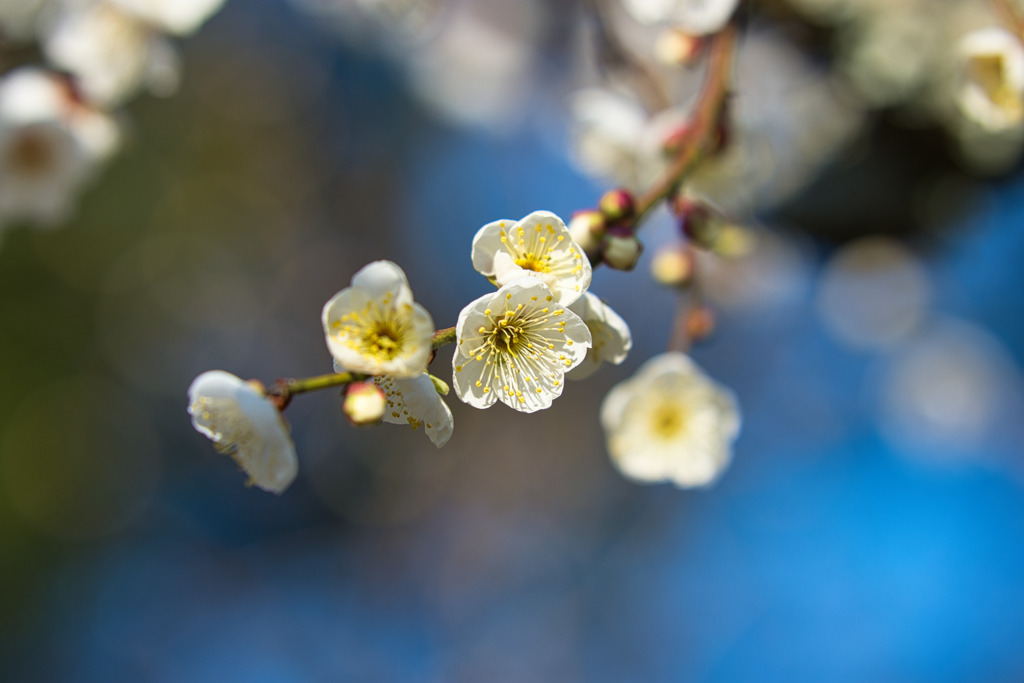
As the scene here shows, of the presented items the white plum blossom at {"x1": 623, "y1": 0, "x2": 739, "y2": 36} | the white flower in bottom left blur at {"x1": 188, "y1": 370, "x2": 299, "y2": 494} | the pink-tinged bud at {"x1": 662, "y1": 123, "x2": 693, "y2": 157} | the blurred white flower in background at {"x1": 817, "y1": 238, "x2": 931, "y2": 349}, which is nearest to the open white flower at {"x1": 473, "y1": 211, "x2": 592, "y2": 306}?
the white flower in bottom left blur at {"x1": 188, "y1": 370, "x2": 299, "y2": 494}

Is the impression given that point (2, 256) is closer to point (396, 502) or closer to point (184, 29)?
point (396, 502)

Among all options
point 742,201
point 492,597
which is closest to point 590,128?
point 742,201

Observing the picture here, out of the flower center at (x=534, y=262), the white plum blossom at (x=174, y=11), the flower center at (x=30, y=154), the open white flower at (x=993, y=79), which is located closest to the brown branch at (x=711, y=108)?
the flower center at (x=534, y=262)

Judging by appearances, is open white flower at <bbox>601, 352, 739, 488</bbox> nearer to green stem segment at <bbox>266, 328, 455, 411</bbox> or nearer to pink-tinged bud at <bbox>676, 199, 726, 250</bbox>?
pink-tinged bud at <bbox>676, 199, 726, 250</bbox>

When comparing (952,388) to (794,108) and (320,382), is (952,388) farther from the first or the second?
(320,382)

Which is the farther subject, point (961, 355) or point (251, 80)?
point (251, 80)

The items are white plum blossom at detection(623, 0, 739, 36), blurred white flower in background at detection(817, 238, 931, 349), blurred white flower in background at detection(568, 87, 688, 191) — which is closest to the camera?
white plum blossom at detection(623, 0, 739, 36)

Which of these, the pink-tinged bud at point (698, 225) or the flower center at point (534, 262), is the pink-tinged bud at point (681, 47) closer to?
the pink-tinged bud at point (698, 225)
